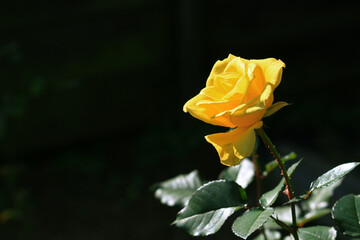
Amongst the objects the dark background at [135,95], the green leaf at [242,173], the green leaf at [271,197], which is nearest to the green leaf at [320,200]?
the green leaf at [242,173]

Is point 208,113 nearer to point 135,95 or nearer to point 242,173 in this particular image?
point 242,173

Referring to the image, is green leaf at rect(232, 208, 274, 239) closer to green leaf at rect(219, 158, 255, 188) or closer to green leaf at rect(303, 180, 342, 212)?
green leaf at rect(219, 158, 255, 188)

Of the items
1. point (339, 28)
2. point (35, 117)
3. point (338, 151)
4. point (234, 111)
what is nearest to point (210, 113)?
point (234, 111)

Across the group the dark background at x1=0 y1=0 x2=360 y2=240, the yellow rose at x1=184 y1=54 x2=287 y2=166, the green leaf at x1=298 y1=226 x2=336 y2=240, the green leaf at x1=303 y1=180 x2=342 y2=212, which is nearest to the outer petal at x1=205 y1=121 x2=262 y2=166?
the yellow rose at x1=184 y1=54 x2=287 y2=166

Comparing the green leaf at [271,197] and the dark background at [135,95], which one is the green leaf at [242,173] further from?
the dark background at [135,95]

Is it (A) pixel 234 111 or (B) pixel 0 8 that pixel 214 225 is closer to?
(A) pixel 234 111

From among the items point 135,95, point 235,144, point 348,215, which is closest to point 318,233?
point 348,215
